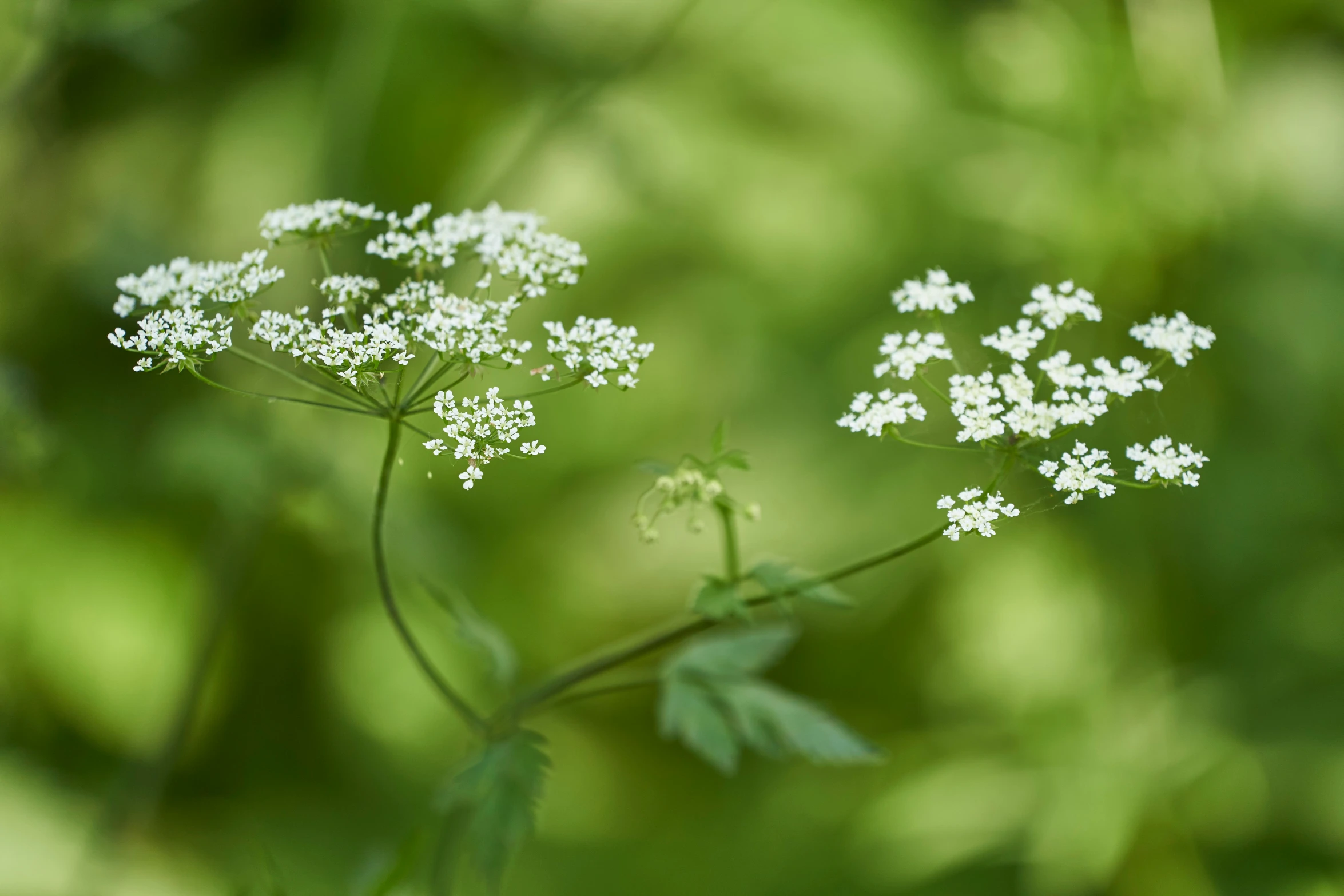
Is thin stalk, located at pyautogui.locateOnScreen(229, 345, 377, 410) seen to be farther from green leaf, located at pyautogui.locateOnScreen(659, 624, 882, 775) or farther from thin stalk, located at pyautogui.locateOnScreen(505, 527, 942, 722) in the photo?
green leaf, located at pyautogui.locateOnScreen(659, 624, 882, 775)

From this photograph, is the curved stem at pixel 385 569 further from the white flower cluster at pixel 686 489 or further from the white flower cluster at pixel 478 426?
the white flower cluster at pixel 686 489

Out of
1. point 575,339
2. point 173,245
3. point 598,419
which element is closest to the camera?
point 575,339

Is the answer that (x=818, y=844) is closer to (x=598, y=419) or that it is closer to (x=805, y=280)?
(x=598, y=419)

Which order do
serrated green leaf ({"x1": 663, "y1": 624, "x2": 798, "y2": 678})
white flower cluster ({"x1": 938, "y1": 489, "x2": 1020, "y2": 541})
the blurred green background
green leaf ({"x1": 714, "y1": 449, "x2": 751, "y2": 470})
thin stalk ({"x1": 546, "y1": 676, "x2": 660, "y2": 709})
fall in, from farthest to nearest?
the blurred green background
serrated green leaf ({"x1": 663, "y1": 624, "x2": 798, "y2": 678})
thin stalk ({"x1": 546, "y1": 676, "x2": 660, "y2": 709})
green leaf ({"x1": 714, "y1": 449, "x2": 751, "y2": 470})
white flower cluster ({"x1": 938, "y1": 489, "x2": 1020, "y2": 541})

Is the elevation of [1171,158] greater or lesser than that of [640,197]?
greater

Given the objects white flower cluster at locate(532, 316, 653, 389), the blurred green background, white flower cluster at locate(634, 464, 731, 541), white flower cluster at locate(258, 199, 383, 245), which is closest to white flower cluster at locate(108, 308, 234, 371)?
white flower cluster at locate(258, 199, 383, 245)

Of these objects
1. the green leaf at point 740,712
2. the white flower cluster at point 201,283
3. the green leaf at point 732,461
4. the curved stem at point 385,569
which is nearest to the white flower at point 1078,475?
the green leaf at point 732,461

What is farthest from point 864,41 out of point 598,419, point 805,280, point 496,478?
point 496,478

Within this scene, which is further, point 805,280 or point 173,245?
point 805,280
